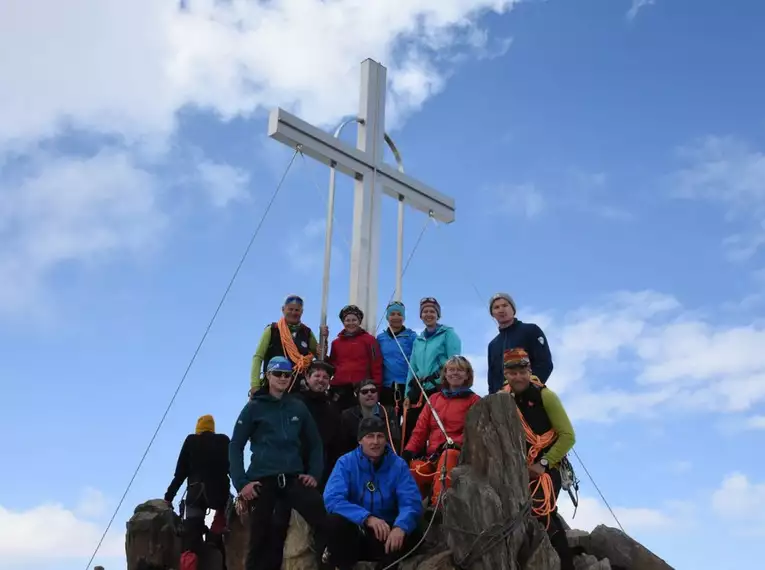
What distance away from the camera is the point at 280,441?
23.1ft

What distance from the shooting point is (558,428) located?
21.9 feet

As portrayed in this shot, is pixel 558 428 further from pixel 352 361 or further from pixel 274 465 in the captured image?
pixel 352 361

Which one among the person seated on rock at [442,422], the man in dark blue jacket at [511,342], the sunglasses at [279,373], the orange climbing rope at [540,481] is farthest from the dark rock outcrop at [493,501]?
the sunglasses at [279,373]

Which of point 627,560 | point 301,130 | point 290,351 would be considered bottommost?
point 627,560

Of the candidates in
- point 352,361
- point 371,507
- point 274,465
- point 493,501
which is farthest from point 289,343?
point 493,501

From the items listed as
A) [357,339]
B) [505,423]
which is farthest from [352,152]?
[505,423]

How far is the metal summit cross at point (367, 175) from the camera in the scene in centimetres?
1083

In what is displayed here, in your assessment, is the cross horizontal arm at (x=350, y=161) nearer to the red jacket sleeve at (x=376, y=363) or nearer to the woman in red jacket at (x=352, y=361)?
the woman in red jacket at (x=352, y=361)

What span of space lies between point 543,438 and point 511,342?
4.40ft

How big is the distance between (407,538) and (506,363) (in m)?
1.68

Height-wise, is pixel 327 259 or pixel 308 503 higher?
pixel 327 259

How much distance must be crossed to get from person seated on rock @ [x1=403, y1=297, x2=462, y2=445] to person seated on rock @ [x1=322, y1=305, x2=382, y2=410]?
1.43ft

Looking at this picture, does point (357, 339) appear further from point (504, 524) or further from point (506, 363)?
point (504, 524)

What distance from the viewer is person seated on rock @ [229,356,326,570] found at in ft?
21.9
